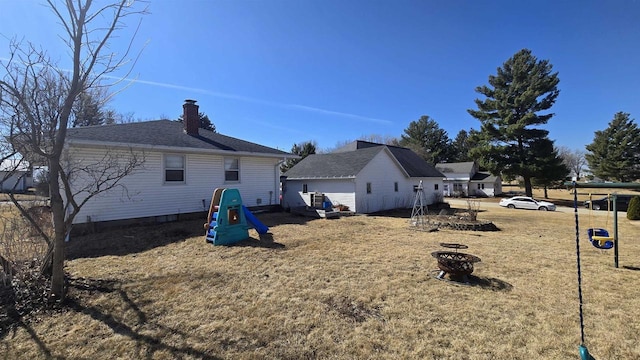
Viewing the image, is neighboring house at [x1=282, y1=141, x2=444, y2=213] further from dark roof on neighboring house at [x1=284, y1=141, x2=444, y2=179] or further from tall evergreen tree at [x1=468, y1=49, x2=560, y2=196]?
tall evergreen tree at [x1=468, y1=49, x2=560, y2=196]

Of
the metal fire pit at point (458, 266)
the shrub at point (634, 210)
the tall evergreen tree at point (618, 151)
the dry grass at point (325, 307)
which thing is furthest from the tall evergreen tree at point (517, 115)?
the metal fire pit at point (458, 266)

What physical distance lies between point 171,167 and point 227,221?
4970mm

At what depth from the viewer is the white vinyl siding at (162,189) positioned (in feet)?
30.9

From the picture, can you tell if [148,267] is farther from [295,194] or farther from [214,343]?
[295,194]

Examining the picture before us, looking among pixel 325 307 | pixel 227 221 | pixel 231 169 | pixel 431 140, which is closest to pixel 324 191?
pixel 231 169

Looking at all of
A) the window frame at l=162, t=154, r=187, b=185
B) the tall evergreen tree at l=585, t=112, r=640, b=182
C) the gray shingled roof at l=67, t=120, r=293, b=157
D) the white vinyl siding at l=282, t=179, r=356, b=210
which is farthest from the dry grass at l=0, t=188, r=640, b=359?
the tall evergreen tree at l=585, t=112, r=640, b=182

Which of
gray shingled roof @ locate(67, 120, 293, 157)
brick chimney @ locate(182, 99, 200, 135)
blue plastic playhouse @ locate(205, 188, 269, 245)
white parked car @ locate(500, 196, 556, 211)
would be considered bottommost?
white parked car @ locate(500, 196, 556, 211)

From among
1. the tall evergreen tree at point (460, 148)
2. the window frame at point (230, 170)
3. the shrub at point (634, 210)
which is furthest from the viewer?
the tall evergreen tree at point (460, 148)

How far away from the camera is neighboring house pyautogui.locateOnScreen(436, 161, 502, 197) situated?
3712 centimetres

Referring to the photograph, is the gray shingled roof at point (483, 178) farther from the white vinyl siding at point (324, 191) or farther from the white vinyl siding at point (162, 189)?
the white vinyl siding at point (162, 189)

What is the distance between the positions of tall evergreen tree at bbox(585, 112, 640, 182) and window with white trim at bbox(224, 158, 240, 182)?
4455cm

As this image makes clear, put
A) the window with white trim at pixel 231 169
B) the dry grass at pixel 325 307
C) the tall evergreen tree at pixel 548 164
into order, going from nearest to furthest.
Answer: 1. the dry grass at pixel 325 307
2. the window with white trim at pixel 231 169
3. the tall evergreen tree at pixel 548 164

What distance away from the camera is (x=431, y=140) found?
4803 centimetres

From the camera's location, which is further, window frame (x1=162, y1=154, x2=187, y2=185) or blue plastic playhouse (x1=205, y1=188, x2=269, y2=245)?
window frame (x1=162, y1=154, x2=187, y2=185)
